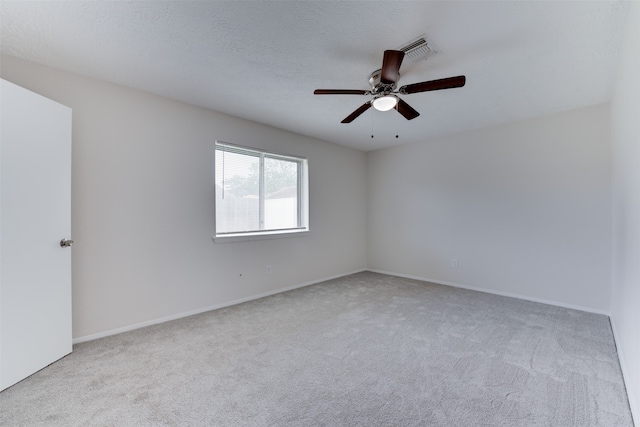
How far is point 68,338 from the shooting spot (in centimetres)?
221

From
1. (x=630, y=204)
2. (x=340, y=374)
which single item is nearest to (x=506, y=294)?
(x=630, y=204)

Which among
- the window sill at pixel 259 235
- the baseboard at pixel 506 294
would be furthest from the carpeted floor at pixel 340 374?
the window sill at pixel 259 235

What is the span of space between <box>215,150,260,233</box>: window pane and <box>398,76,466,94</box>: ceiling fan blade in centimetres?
234

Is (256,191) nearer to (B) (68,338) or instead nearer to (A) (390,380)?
(B) (68,338)

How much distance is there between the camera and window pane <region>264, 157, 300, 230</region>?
157 inches

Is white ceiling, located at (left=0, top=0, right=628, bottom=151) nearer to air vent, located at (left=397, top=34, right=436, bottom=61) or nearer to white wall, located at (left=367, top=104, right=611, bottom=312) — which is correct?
air vent, located at (left=397, top=34, right=436, bottom=61)

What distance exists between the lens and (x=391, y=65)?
178 centimetres

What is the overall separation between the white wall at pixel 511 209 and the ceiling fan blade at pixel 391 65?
2.77 metres

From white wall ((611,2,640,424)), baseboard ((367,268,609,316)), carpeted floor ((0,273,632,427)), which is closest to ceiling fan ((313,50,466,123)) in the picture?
white wall ((611,2,640,424))

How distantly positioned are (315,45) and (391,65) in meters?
0.61

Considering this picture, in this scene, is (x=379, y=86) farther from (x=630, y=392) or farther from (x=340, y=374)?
(x=630, y=392)

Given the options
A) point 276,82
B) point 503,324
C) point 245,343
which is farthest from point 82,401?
point 503,324

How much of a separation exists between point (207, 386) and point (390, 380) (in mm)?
1231

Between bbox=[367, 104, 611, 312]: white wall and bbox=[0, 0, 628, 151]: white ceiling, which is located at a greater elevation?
bbox=[0, 0, 628, 151]: white ceiling
